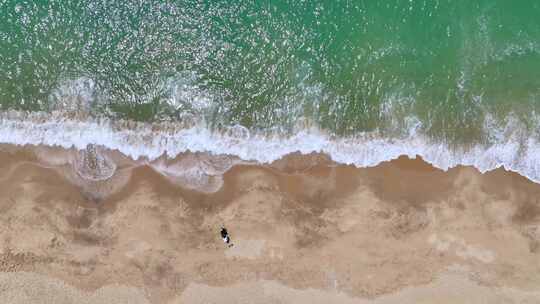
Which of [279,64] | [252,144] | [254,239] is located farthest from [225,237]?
[279,64]

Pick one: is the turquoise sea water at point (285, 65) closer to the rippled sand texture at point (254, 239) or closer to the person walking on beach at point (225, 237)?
the rippled sand texture at point (254, 239)

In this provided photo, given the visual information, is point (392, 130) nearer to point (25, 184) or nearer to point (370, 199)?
point (370, 199)

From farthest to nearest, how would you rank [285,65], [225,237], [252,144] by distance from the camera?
[285,65] → [252,144] → [225,237]

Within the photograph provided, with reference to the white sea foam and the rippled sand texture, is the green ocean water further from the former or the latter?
the rippled sand texture

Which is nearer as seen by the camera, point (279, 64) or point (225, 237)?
point (225, 237)

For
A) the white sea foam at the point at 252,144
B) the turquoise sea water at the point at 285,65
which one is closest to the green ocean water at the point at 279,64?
the turquoise sea water at the point at 285,65

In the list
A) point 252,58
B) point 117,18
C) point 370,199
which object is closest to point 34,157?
point 117,18

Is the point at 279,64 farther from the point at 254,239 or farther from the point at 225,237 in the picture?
the point at 225,237
